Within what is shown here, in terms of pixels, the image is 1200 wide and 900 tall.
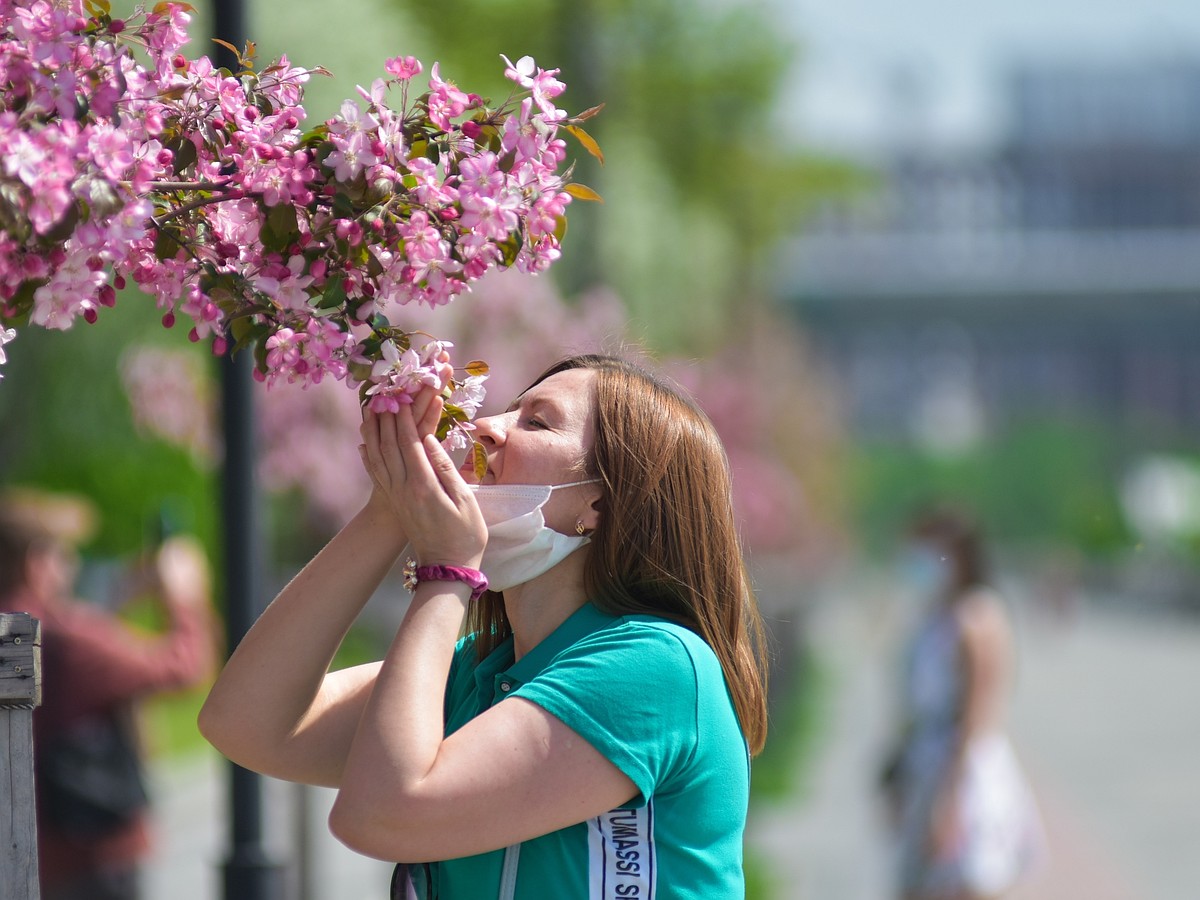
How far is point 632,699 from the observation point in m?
2.05

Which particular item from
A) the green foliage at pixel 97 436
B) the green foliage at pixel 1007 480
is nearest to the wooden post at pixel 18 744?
the green foliage at pixel 97 436

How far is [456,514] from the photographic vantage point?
6.79 feet

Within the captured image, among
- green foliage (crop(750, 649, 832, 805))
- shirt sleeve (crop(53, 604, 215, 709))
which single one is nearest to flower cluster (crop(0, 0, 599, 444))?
shirt sleeve (crop(53, 604, 215, 709))

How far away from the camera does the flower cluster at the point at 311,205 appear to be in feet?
6.44

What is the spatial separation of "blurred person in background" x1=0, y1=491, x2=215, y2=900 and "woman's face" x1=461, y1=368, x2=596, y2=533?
2.99 metres

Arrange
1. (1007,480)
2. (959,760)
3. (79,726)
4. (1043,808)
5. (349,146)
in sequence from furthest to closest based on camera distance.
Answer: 1. (1007,480)
2. (1043,808)
3. (959,760)
4. (79,726)
5. (349,146)

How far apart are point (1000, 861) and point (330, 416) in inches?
145

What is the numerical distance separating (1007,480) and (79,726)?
69.3 meters

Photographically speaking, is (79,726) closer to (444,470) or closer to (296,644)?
(296,644)

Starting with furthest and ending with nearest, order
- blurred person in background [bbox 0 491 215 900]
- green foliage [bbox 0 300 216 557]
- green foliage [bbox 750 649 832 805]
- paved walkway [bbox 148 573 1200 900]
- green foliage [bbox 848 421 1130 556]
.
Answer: green foliage [bbox 848 421 1130 556] → green foliage [bbox 0 300 216 557] → green foliage [bbox 750 649 832 805] → paved walkway [bbox 148 573 1200 900] → blurred person in background [bbox 0 491 215 900]

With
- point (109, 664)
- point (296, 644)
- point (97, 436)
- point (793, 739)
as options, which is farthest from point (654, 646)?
point (97, 436)

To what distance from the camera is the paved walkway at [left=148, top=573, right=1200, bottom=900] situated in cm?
863

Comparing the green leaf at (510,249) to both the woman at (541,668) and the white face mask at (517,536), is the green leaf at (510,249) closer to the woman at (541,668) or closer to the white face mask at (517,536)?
the woman at (541,668)

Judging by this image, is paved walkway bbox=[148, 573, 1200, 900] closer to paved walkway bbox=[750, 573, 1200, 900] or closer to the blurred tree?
paved walkway bbox=[750, 573, 1200, 900]
